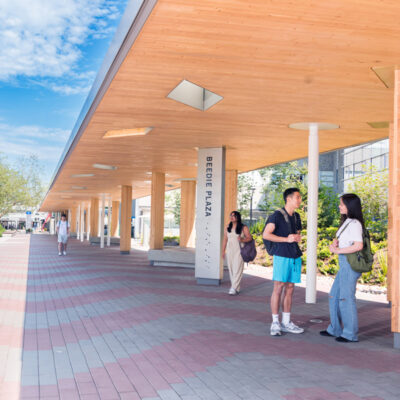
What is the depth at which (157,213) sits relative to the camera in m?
19.5

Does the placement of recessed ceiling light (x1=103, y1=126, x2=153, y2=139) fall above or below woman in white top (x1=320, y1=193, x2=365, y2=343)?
above

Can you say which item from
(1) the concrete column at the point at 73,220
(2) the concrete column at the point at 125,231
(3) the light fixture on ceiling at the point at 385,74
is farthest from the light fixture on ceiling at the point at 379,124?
(1) the concrete column at the point at 73,220

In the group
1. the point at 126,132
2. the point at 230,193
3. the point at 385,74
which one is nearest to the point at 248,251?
the point at 126,132

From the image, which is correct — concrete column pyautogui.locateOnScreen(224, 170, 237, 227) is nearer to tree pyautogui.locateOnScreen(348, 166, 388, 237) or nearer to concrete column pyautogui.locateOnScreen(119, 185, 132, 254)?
tree pyautogui.locateOnScreen(348, 166, 388, 237)

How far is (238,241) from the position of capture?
1084cm

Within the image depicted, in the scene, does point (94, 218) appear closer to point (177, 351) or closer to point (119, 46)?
point (119, 46)

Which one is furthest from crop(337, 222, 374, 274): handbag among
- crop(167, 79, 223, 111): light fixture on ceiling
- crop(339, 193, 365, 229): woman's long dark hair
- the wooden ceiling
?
crop(167, 79, 223, 111): light fixture on ceiling

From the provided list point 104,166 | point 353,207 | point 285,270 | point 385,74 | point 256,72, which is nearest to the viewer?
point 353,207

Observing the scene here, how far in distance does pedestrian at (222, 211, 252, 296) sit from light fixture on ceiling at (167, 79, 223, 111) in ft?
8.32

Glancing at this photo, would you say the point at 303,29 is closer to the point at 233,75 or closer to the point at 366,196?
the point at 233,75

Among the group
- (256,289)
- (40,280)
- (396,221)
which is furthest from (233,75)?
(40,280)

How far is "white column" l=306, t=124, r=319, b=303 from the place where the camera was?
10.0 m

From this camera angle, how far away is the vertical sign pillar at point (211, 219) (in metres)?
13.0

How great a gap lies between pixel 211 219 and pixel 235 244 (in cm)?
233
